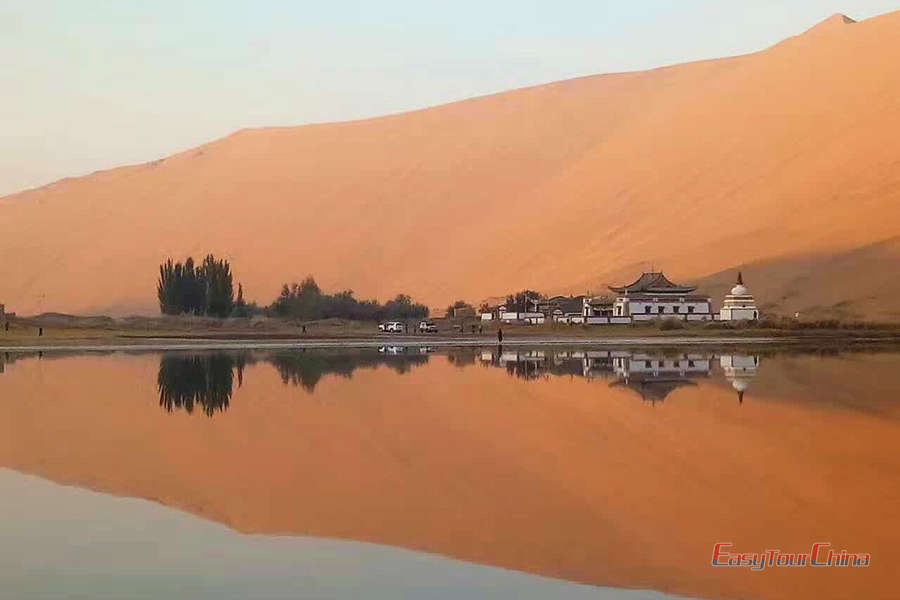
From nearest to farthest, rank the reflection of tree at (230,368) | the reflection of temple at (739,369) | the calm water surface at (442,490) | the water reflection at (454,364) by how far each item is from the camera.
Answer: the calm water surface at (442,490) < the reflection of tree at (230,368) < the water reflection at (454,364) < the reflection of temple at (739,369)

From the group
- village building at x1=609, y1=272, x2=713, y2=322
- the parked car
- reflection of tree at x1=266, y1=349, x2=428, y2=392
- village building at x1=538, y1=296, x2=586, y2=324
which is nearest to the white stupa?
village building at x1=609, y1=272, x2=713, y2=322

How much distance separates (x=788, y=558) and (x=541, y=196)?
91640 millimetres

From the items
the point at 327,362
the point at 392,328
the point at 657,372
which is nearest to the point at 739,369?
the point at 657,372

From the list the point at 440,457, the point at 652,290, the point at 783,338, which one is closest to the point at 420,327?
the point at 652,290

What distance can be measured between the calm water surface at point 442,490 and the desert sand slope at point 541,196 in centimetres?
4760

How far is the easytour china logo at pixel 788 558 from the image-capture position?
8680 mm

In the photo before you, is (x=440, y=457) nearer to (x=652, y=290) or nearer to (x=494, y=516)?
(x=494, y=516)

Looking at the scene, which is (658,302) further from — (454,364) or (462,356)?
(454,364)

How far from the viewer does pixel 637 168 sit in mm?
95688

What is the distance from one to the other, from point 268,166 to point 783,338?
77020 millimetres

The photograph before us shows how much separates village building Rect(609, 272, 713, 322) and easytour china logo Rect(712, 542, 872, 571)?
2264 inches

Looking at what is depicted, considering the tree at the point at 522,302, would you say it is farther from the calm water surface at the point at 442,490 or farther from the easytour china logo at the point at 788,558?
the easytour china logo at the point at 788,558

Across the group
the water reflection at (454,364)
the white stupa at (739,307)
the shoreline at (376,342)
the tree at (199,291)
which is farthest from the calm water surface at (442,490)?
the tree at (199,291)

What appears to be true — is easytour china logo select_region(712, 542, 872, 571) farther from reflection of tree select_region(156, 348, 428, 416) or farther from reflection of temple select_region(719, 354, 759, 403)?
reflection of temple select_region(719, 354, 759, 403)
